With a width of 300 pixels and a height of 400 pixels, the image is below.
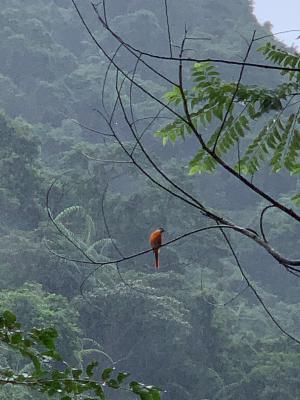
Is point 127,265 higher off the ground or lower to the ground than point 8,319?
higher

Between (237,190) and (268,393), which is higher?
(237,190)

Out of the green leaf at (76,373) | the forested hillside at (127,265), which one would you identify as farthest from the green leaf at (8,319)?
the forested hillside at (127,265)

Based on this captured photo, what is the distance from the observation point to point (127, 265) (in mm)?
17422

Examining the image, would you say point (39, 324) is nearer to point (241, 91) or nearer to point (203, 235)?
point (203, 235)

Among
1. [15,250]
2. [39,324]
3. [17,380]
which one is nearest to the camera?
[17,380]

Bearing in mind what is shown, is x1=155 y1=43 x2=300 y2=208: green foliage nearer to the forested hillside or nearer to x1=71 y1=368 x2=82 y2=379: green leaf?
x1=71 y1=368 x2=82 y2=379: green leaf

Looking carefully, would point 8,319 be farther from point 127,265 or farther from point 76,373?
point 127,265

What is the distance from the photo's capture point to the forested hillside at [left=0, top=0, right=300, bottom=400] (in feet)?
46.3

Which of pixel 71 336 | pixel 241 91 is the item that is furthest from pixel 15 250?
pixel 241 91

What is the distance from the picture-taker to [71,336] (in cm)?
1265

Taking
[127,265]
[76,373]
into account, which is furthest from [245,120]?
[127,265]

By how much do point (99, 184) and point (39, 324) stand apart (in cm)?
656

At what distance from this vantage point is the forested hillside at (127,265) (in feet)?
46.3

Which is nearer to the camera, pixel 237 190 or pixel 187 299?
pixel 187 299
